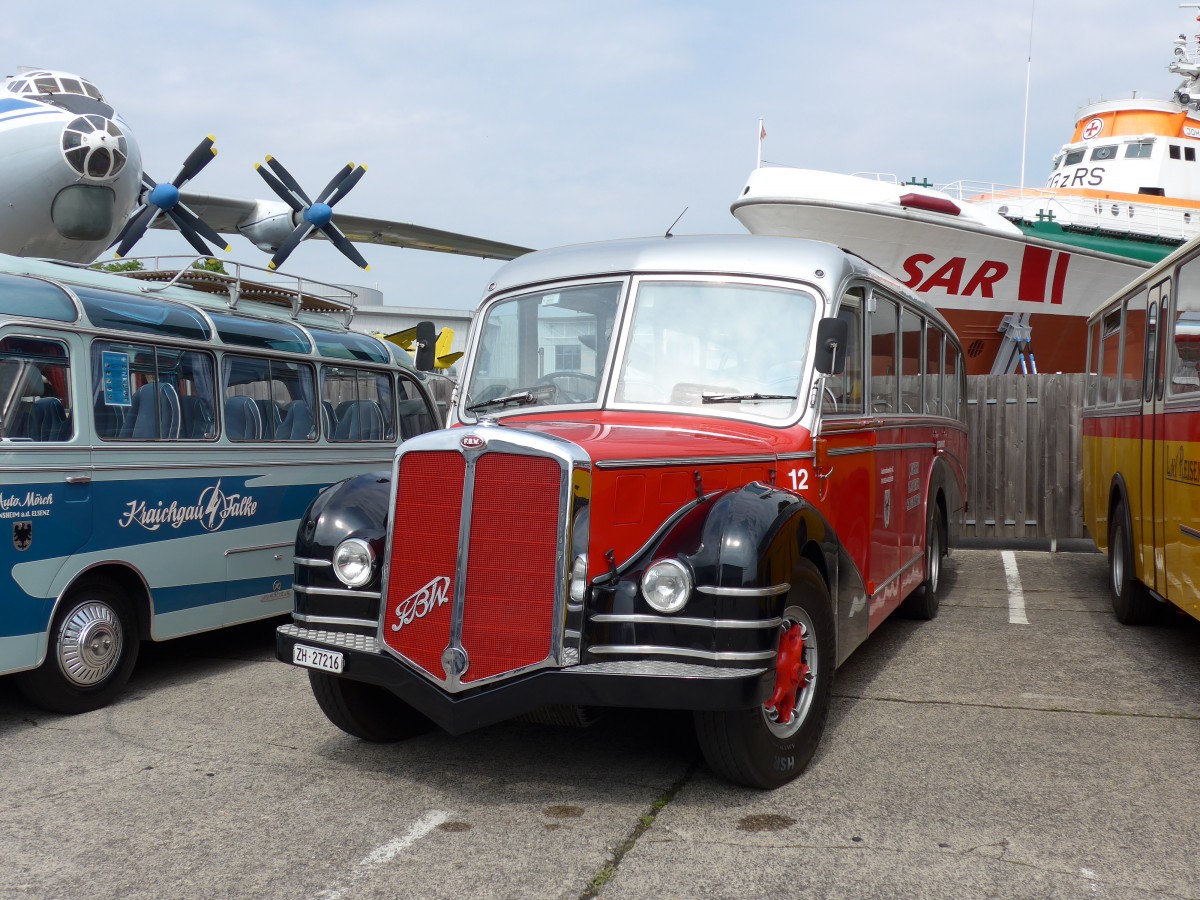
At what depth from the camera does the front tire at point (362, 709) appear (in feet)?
16.0

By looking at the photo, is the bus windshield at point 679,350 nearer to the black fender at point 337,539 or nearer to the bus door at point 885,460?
the black fender at point 337,539

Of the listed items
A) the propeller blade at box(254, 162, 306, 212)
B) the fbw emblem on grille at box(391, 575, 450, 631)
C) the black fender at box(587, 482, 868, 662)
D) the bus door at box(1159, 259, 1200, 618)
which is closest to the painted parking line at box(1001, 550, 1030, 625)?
the bus door at box(1159, 259, 1200, 618)

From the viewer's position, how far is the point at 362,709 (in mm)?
4945

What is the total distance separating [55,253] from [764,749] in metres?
15.3

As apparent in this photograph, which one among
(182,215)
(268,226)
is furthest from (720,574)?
(268,226)

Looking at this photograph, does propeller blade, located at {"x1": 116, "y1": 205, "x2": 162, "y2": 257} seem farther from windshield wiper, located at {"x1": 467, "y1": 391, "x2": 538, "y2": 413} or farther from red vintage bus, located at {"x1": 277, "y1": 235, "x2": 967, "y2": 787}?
windshield wiper, located at {"x1": 467, "y1": 391, "x2": 538, "y2": 413}

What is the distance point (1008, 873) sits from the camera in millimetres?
3547

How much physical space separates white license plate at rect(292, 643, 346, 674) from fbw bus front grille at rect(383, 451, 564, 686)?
0.84 ft

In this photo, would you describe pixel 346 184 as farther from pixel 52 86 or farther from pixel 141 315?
pixel 141 315

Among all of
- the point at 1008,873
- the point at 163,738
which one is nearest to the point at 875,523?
the point at 1008,873

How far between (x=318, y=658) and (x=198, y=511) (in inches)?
112

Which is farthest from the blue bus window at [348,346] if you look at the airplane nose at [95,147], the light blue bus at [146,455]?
the airplane nose at [95,147]

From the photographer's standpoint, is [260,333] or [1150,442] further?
[260,333]

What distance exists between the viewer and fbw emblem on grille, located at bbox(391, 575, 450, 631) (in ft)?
13.8
